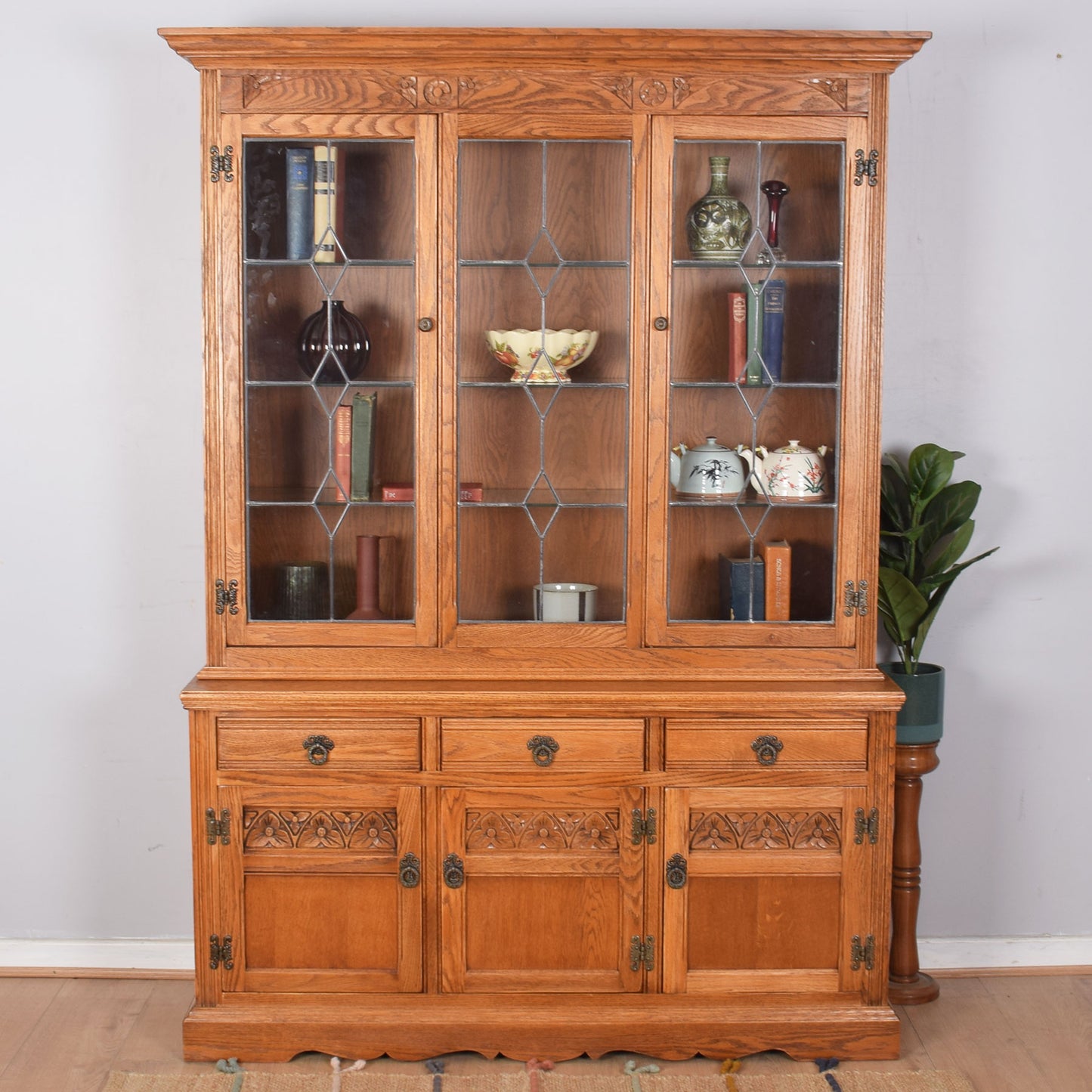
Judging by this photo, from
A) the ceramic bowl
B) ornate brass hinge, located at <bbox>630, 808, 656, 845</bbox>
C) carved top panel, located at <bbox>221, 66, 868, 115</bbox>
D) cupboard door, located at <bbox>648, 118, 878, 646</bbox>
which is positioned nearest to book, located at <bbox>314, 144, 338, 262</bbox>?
carved top panel, located at <bbox>221, 66, 868, 115</bbox>

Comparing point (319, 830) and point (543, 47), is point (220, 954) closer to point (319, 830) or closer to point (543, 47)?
point (319, 830)

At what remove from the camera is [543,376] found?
2.61m

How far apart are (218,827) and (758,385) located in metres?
1.47

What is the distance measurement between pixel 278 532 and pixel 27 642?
2.86 feet

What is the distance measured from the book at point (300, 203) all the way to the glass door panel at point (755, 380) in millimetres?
747

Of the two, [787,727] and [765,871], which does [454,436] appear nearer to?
[787,727]

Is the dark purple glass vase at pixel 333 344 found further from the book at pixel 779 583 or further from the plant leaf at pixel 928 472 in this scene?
the plant leaf at pixel 928 472

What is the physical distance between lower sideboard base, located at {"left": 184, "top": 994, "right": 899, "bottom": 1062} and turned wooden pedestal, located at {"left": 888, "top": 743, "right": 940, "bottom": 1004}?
306 millimetres

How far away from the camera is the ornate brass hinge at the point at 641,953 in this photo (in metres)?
2.59

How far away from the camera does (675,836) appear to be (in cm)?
257

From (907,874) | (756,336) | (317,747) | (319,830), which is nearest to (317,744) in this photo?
(317,747)

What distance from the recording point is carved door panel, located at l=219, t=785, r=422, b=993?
2.57m

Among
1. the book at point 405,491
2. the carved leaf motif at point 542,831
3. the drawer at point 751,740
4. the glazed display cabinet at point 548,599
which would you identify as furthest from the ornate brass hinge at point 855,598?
the book at point 405,491

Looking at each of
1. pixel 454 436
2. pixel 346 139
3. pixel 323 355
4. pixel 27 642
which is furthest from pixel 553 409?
pixel 27 642
